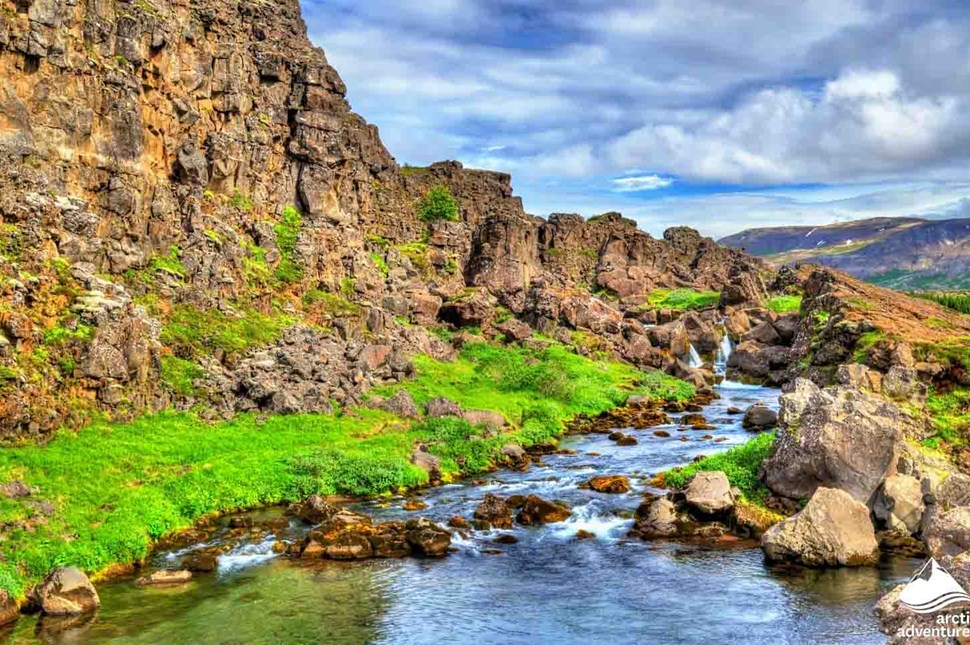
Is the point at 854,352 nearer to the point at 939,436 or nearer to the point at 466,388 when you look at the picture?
the point at 939,436

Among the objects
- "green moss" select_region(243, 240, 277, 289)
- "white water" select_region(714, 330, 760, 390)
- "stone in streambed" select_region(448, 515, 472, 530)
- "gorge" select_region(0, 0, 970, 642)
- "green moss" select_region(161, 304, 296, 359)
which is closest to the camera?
"gorge" select_region(0, 0, 970, 642)

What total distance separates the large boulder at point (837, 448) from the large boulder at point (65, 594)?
29.2 meters

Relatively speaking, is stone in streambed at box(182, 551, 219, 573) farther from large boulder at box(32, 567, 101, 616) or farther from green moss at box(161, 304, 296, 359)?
green moss at box(161, 304, 296, 359)

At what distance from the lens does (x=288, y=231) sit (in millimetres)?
73000

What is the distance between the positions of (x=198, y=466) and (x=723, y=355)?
75095mm

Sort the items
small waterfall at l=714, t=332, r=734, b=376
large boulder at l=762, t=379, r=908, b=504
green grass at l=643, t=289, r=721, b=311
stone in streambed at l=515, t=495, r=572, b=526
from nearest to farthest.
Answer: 1. large boulder at l=762, t=379, r=908, b=504
2. stone in streambed at l=515, t=495, r=572, b=526
3. small waterfall at l=714, t=332, r=734, b=376
4. green grass at l=643, t=289, r=721, b=311

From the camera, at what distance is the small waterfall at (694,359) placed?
3810 inches

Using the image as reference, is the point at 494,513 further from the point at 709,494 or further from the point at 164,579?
the point at 164,579

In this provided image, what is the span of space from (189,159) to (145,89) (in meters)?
5.97

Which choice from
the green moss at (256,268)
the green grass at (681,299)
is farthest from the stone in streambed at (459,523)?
the green grass at (681,299)

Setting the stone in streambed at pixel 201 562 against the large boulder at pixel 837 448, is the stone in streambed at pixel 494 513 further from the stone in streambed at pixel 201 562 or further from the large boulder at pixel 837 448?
the large boulder at pixel 837 448

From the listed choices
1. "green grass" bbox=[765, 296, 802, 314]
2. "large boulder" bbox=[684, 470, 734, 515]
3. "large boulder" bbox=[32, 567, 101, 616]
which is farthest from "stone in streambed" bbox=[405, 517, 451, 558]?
"green grass" bbox=[765, 296, 802, 314]

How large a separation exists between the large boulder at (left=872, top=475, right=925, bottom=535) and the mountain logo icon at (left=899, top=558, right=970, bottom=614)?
16605 millimetres

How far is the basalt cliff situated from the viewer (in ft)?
141
